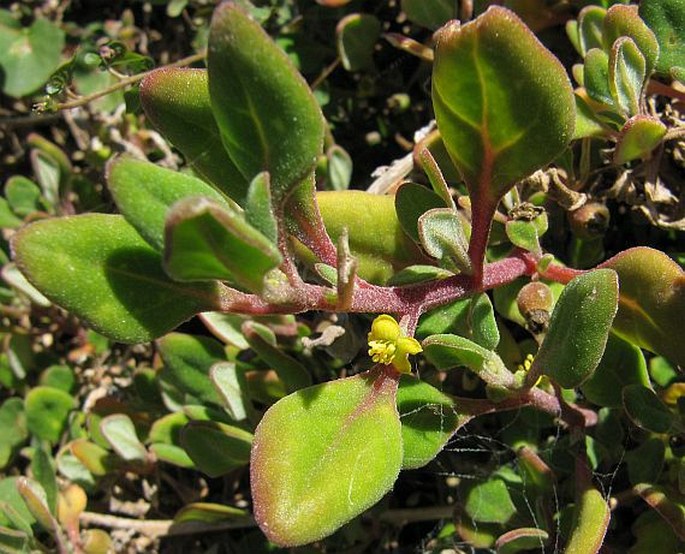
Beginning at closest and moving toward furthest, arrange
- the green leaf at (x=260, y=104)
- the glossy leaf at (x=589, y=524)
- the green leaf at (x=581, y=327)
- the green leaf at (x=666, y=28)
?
the green leaf at (x=260, y=104)
the green leaf at (x=581, y=327)
the glossy leaf at (x=589, y=524)
the green leaf at (x=666, y=28)

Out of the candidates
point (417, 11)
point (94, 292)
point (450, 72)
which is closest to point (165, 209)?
point (94, 292)

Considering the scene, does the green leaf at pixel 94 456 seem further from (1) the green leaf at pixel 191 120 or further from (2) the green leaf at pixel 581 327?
(2) the green leaf at pixel 581 327

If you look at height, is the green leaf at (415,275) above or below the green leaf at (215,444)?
above

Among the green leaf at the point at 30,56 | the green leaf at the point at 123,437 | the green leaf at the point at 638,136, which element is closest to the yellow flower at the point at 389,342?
the green leaf at the point at 638,136

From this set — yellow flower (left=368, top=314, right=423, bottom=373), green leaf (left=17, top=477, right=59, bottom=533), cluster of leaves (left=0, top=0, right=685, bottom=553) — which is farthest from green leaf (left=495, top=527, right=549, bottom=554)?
green leaf (left=17, top=477, right=59, bottom=533)

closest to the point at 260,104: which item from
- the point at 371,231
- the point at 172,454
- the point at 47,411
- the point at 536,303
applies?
the point at 371,231

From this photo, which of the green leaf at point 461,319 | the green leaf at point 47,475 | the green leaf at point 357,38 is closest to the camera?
the green leaf at point 461,319

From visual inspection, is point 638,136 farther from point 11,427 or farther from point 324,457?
point 11,427
